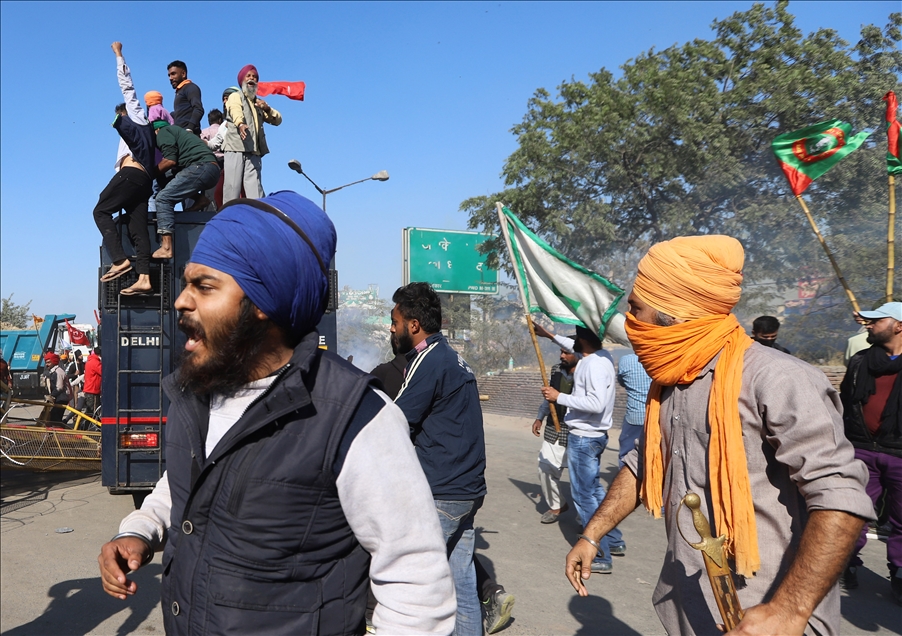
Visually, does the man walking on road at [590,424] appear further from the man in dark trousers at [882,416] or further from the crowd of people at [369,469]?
the crowd of people at [369,469]

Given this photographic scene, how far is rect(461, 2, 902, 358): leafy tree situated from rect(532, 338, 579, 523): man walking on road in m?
10.9

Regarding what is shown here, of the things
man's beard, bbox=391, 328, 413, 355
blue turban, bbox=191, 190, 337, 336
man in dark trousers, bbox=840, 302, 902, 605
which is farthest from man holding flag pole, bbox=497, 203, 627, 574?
blue turban, bbox=191, 190, 337, 336

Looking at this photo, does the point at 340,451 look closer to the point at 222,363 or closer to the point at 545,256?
the point at 222,363

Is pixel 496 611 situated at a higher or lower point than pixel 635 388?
lower

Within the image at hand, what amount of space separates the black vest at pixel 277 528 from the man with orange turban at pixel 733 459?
109cm

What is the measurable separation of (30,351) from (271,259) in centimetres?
2334

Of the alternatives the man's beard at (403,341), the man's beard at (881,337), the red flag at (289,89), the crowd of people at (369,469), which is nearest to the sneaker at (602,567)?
the man's beard at (881,337)

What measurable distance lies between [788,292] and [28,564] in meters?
18.9

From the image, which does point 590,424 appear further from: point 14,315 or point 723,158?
point 14,315

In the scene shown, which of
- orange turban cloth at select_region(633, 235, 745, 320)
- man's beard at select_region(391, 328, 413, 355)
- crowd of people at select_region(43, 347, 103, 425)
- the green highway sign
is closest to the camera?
orange turban cloth at select_region(633, 235, 745, 320)

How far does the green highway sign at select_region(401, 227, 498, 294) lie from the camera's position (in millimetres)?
28703

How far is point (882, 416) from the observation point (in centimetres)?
538

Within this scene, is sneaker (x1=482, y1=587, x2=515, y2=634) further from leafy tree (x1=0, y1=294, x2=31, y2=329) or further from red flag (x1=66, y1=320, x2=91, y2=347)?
leafy tree (x1=0, y1=294, x2=31, y2=329)

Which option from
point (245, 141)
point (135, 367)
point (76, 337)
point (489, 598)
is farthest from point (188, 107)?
point (76, 337)
